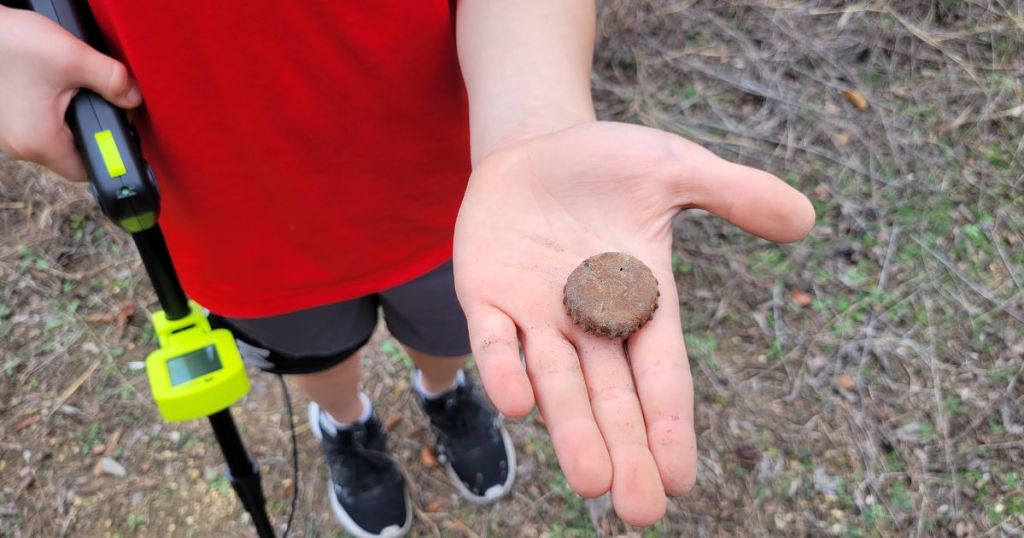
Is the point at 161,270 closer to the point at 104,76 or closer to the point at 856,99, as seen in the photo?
the point at 104,76

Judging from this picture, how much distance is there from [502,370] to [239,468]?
3.45 ft

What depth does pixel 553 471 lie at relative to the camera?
2.94m

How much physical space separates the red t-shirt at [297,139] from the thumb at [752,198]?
67 centimetres

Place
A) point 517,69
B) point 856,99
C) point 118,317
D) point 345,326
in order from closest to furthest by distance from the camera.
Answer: point 517,69, point 345,326, point 118,317, point 856,99

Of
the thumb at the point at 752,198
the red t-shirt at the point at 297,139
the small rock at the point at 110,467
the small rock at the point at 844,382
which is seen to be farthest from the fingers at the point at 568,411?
the small rock at the point at 110,467

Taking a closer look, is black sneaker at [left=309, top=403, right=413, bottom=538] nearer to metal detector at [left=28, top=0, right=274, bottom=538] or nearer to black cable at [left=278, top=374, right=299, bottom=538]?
black cable at [left=278, top=374, right=299, bottom=538]

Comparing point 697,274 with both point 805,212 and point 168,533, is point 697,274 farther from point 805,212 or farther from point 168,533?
Answer: point 168,533

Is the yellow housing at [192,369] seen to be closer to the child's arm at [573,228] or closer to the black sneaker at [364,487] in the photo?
the child's arm at [573,228]

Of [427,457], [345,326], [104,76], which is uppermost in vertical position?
[104,76]

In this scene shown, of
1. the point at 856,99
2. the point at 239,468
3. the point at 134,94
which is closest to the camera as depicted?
the point at 134,94

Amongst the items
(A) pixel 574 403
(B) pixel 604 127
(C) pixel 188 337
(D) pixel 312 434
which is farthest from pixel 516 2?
(D) pixel 312 434

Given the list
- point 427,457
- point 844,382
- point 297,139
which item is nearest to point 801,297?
point 844,382

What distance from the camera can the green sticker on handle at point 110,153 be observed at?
1.42 m

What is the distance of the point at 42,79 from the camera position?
4.60ft
